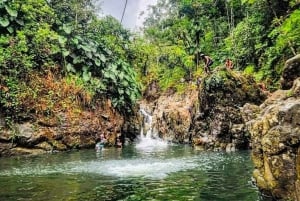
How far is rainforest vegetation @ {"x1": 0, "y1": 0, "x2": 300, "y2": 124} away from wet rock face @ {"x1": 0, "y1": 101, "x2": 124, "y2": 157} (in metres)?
0.75

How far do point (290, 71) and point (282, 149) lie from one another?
269 cm

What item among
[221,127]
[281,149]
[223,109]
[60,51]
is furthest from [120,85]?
[281,149]

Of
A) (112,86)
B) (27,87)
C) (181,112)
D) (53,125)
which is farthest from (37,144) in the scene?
Result: (181,112)

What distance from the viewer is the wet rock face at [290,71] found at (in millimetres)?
10164

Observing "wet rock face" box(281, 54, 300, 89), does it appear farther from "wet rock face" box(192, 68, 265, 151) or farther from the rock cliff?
"wet rock face" box(192, 68, 265, 151)

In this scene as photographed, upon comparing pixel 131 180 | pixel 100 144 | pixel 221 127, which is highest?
pixel 221 127

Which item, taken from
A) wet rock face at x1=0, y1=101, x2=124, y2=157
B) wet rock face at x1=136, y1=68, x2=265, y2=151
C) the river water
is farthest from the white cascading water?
the river water

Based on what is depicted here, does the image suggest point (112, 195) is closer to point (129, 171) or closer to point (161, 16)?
point (129, 171)

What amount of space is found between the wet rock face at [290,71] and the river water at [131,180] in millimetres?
2925

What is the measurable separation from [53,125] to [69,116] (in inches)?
54.0

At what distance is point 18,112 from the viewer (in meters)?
24.0

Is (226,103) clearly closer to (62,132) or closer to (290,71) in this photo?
(62,132)

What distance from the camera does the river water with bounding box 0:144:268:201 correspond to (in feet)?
34.1

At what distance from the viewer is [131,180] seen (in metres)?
12.9
